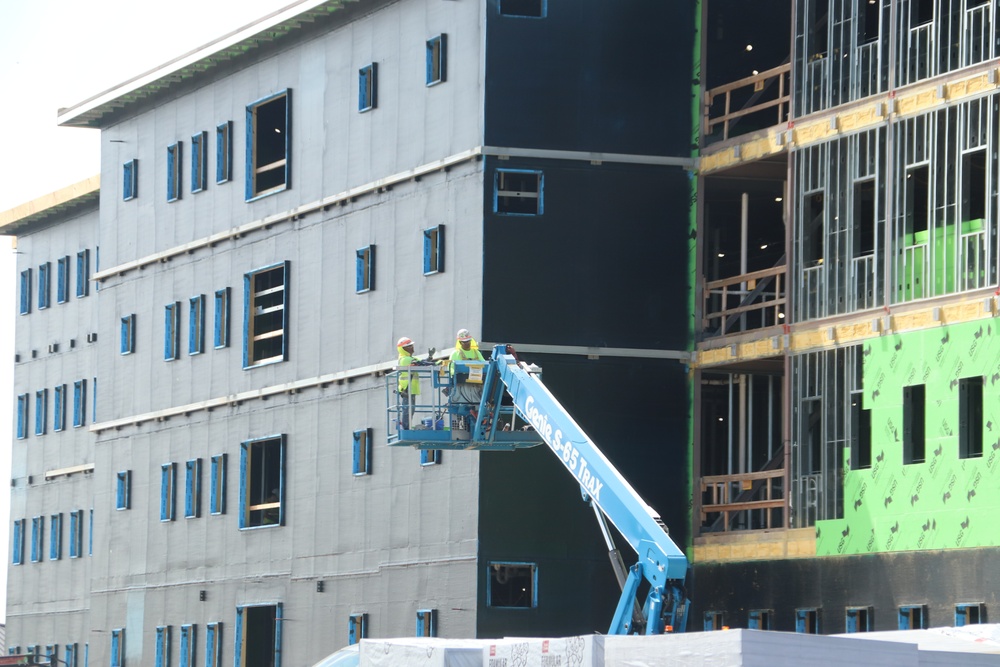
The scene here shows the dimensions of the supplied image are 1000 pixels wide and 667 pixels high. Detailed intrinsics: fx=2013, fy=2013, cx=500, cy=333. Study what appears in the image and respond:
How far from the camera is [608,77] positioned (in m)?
41.2

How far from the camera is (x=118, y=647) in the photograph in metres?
52.2

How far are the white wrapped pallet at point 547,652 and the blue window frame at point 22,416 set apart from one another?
47402mm

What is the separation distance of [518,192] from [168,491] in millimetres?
14624

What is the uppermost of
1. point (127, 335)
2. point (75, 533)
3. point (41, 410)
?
point (127, 335)

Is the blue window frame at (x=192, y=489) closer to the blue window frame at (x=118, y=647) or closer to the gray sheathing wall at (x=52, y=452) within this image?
the blue window frame at (x=118, y=647)

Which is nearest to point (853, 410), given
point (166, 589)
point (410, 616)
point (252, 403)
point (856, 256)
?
point (856, 256)

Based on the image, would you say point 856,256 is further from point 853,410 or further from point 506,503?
point 506,503

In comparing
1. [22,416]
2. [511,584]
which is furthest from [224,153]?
[22,416]

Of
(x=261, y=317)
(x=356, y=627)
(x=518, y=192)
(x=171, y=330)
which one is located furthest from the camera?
(x=171, y=330)

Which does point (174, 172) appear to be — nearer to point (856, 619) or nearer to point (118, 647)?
point (118, 647)

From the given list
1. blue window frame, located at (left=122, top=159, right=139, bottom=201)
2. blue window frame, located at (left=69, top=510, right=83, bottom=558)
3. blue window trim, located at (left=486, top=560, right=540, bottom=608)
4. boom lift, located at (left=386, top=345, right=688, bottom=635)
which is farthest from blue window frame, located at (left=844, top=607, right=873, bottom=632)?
blue window frame, located at (left=69, top=510, right=83, bottom=558)

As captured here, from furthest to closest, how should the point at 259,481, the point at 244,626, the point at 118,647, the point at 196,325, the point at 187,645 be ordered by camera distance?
1. the point at 118,647
2. the point at 196,325
3. the point at 187,645
4. the point at 259,481
5. the point at 244,626

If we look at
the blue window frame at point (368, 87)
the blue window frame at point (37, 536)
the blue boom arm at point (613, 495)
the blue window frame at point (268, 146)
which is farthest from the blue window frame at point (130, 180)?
the blue boom arm at point (613, 495)

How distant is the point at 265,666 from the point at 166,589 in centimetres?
399
